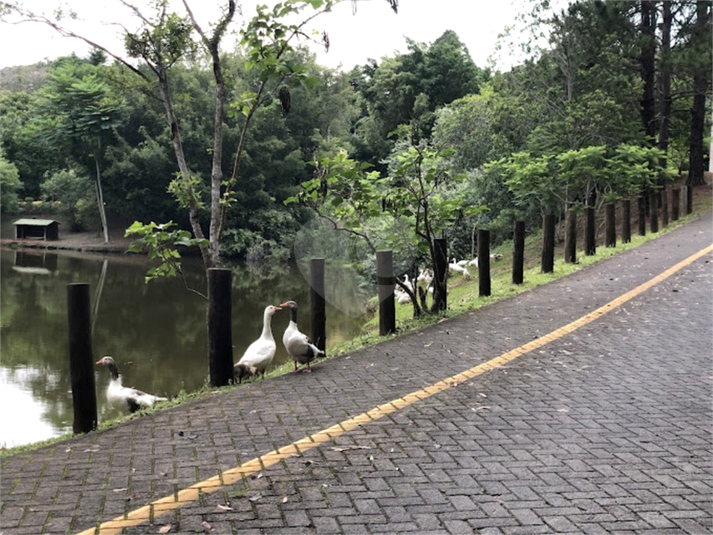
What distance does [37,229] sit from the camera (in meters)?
48.6

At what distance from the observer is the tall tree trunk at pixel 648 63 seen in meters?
24.9

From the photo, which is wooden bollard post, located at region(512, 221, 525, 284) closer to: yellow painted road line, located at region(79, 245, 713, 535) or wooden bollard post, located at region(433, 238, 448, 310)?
wooden bollard post, located at region(433, 238, 448, 310)

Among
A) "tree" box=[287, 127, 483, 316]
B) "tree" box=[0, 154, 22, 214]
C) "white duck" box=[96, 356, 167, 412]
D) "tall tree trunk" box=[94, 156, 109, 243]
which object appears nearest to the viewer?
"white duck" box=[96, 356, 167, 412]

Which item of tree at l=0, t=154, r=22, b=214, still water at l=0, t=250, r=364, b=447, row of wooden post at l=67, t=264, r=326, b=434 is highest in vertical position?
tree at l=0, t=154, r=22, b=214

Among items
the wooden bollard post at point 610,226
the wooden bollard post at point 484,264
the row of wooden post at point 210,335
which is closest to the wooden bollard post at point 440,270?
the wooden bollard post at point 484,264

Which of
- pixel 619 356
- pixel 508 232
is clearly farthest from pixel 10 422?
pixel 508 232

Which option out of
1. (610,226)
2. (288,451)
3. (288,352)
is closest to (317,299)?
(288,352)

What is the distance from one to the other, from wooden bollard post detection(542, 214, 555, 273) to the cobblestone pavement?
19.7ft

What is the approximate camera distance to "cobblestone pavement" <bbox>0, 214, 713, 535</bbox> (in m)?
3.69

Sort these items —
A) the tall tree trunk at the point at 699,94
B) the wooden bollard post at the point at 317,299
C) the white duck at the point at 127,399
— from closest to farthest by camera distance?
the white duck at the point at 127,399, the wooden bollard post at the point at 317,299, the tall tree trunk at the point at 699,94

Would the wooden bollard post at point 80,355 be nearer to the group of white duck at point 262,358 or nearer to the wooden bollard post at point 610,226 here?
the group of white duck at point 262,358

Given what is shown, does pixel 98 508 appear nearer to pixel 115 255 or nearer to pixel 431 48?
pixel 115 255

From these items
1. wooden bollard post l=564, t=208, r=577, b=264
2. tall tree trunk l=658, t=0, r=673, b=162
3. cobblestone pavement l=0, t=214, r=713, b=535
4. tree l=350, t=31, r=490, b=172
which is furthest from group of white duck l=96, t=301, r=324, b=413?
tree l=350, t=31, r=490, b=172

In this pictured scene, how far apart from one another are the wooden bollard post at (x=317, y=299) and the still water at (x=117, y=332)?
3507mm
